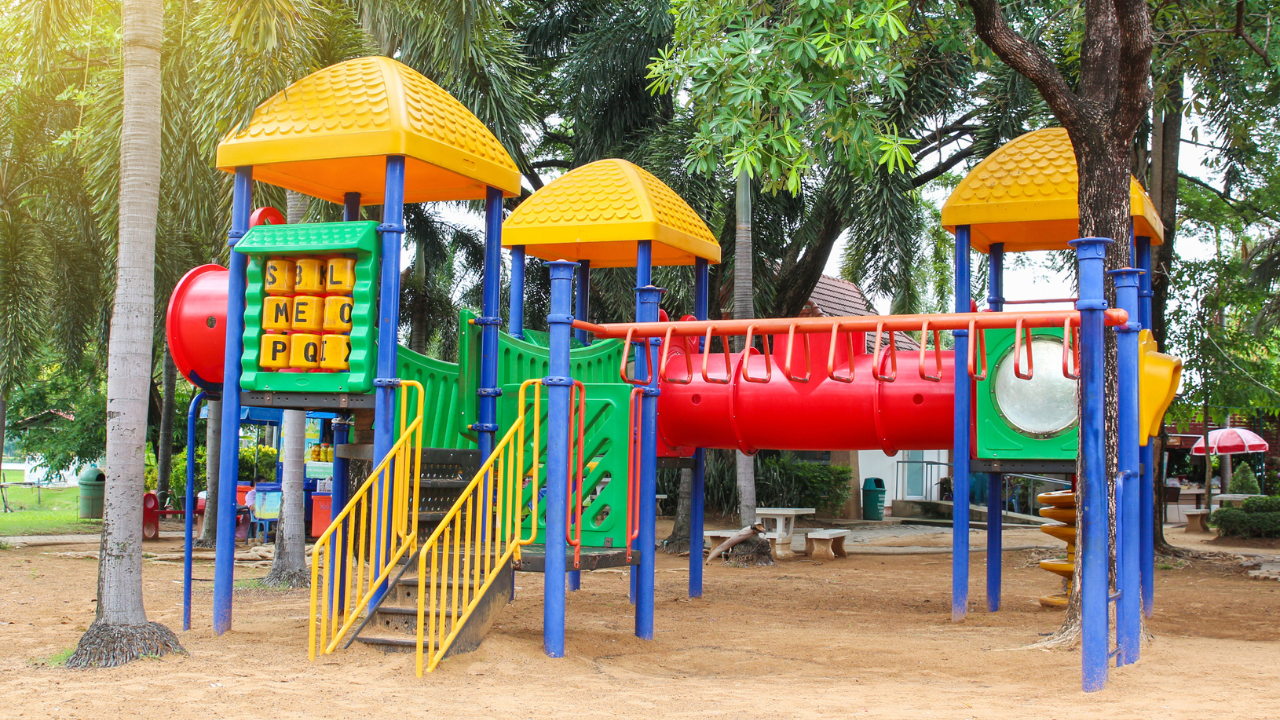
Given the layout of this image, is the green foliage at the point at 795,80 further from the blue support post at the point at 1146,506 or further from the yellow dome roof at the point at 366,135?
the blue support post at the point at 1146,506

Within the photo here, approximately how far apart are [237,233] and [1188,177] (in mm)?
14667

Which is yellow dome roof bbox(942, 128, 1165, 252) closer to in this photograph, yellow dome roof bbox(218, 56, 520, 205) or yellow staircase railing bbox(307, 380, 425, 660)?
yellow dome roof bbox(218, 56, 520, 205)

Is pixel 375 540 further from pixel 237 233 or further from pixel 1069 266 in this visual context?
Answer: pixel 1069 266

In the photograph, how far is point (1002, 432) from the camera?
8086 millimetres

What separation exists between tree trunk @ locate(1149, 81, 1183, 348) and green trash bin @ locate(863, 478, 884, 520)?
8.89 meters

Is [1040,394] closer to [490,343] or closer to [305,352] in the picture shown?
[490,343]

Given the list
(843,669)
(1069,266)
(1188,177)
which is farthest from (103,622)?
(1188,177)

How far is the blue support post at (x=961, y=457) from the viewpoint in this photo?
8.10 m

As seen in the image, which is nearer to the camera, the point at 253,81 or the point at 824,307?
the point at 253,81

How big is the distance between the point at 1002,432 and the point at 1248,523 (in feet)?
41.2

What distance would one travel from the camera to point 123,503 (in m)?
6.15

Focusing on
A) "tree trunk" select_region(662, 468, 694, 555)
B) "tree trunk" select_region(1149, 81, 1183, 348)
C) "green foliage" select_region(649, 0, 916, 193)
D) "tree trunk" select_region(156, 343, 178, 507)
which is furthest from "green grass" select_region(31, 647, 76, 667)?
"tree trunk" select_region(1149, 81, 1183, 348)

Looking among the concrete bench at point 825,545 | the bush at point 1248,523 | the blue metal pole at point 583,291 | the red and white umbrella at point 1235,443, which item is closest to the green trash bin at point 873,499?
the bush at point 1248,523

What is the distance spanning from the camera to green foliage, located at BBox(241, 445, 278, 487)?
20875 millimetres
